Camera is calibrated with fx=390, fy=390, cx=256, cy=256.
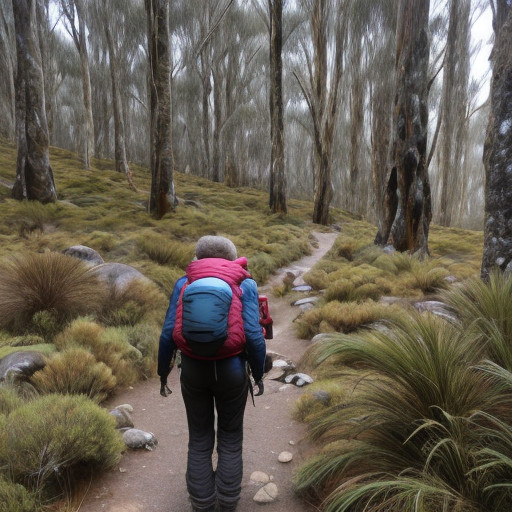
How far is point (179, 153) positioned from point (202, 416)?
37084mm

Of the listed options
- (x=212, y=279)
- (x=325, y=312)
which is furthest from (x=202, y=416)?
(x=325, y=312)

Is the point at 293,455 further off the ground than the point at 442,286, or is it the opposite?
the point at 442,286

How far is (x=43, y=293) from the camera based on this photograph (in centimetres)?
445

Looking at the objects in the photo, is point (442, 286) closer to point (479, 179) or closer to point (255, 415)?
point (255, 415)

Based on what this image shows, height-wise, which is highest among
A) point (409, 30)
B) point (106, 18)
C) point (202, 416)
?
point (106, 18)

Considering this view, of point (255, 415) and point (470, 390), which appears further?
point (255, 415)

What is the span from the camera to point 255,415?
3.40 meters

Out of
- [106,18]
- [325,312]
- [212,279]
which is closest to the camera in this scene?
[212,279]

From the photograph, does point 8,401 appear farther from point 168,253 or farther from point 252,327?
point 168,253

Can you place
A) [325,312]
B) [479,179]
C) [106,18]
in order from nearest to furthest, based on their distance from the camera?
[325,312] → [106,18] → [479,179]

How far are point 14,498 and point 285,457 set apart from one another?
162cm

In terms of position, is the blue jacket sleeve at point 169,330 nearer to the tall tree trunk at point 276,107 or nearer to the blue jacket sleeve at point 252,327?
the blue jacket sleeve at point 252,327

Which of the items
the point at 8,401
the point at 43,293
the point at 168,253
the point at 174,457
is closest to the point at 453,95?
the point at 168,253

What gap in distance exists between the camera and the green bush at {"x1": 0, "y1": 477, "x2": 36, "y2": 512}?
1.87m
